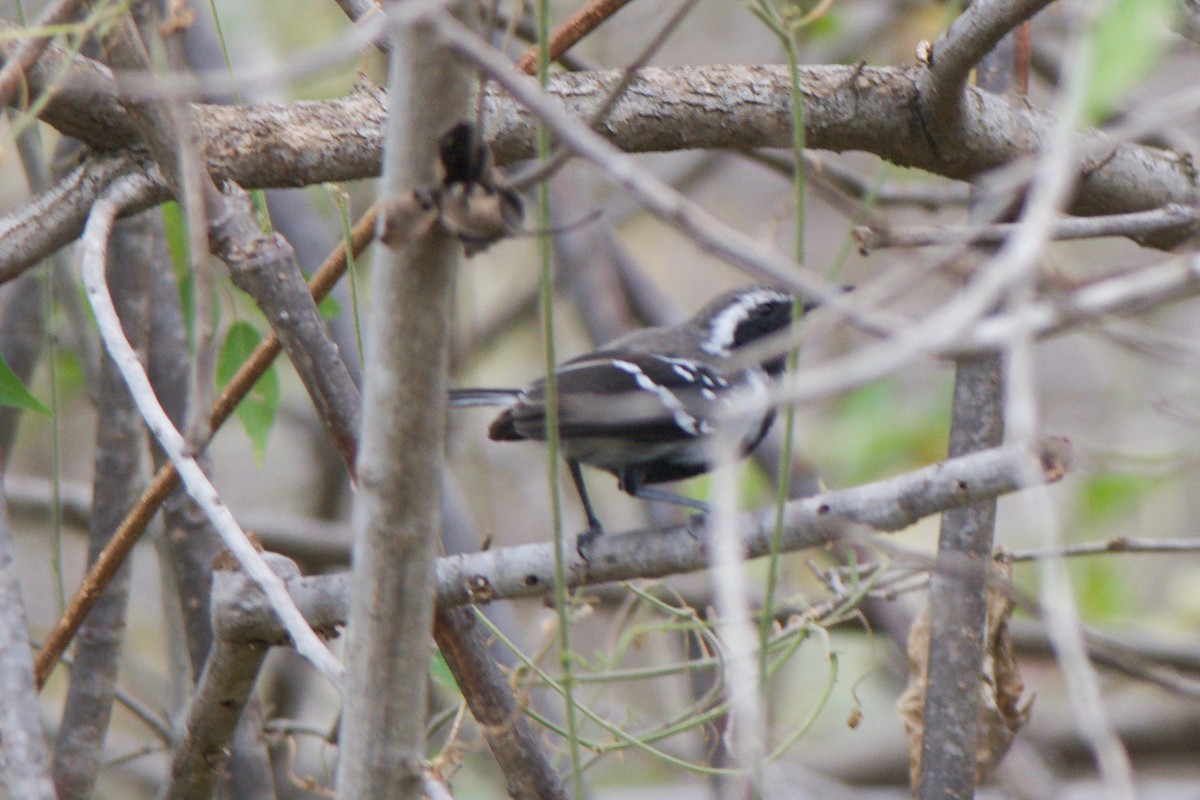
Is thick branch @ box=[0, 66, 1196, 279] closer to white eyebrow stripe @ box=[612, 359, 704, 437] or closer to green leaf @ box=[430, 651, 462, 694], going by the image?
white eyebrow stripe @ box=[612, 359, 704, 437]

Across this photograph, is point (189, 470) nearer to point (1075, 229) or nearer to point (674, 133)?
point (674, 133)

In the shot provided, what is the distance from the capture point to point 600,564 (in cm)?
236

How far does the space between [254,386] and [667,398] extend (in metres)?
1.02

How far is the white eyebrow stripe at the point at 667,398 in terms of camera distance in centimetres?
306

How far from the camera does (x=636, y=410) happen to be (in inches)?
120

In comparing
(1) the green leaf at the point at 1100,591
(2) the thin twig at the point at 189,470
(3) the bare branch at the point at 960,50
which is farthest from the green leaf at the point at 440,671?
(1) the green leaf at the point at 1100,591

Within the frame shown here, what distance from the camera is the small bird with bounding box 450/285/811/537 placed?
3.01m

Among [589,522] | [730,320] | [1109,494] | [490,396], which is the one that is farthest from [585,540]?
[1109,494]

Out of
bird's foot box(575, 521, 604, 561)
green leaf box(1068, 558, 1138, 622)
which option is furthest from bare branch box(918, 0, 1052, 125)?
green leaf box(1068, 558, 1138, 622)

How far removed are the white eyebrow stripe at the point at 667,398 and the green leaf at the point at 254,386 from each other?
894 mm

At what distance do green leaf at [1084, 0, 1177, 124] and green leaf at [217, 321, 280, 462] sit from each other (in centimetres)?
237

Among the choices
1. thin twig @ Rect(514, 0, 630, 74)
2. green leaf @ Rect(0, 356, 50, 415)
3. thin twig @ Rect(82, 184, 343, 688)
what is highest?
thin twig @ Rect(514, 0, 630, 74)

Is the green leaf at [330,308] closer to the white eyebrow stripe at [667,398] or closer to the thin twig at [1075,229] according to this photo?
the white eyebrow stripe at [667,398]

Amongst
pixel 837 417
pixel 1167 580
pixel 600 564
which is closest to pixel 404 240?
pixel 600 564
